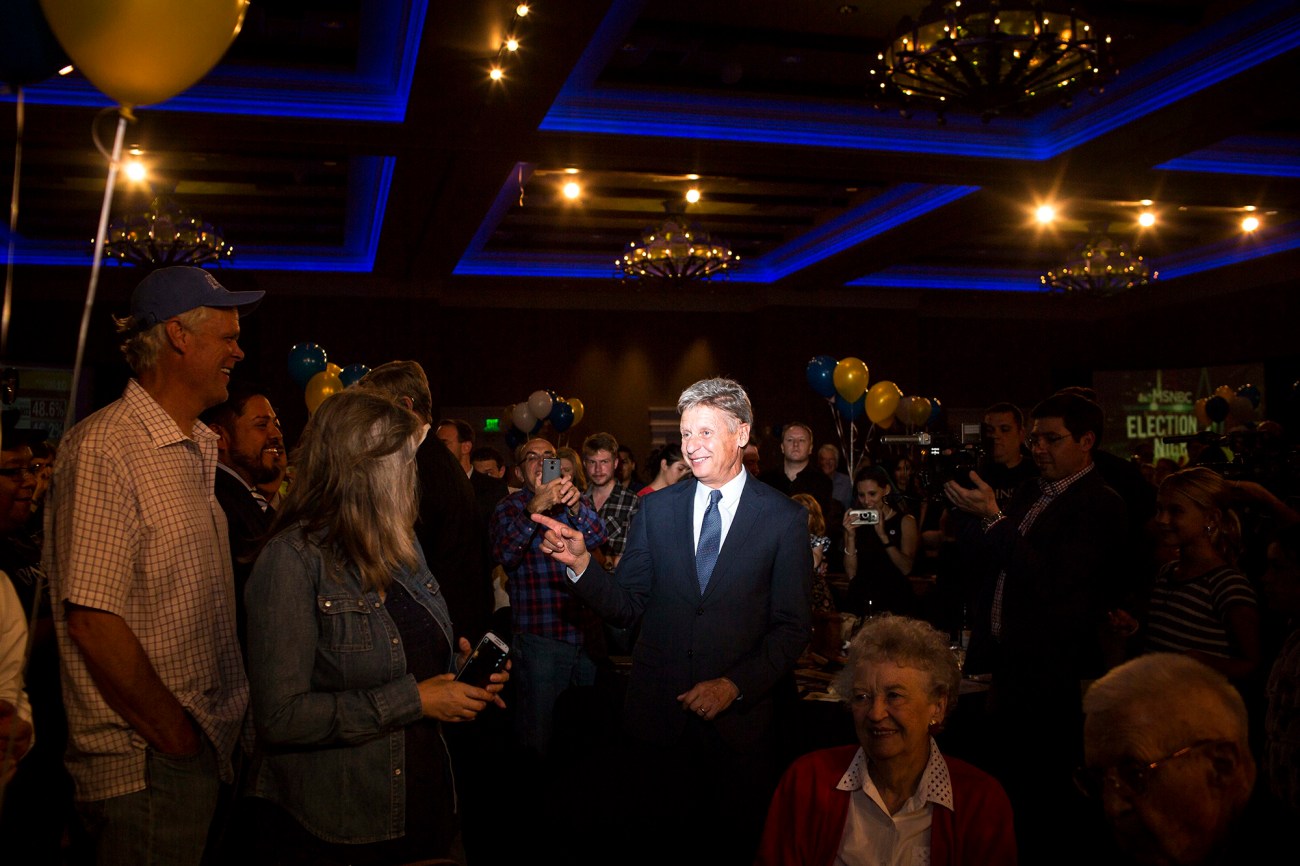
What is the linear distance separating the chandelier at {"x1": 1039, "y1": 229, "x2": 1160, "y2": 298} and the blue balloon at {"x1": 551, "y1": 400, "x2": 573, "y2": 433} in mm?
5293

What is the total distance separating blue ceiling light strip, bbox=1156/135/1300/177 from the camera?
7498mm

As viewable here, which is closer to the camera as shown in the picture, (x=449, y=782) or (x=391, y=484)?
(x=391, y=484)

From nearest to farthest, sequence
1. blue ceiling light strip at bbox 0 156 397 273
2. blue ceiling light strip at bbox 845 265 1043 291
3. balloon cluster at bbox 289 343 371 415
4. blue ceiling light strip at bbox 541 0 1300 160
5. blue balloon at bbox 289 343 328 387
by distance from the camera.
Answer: blue ceiling light strip at bbox 541 0 1300 160 < balloon cluster at bbox 289 343 371 415 < blue balloon at bbox 289 343 328 387 < blue ceiling light strip at bbox 0 156 397 273 < blue ceiling light strip at bbox 845 265 1043 291

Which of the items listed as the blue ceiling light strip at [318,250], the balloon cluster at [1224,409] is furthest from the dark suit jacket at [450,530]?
the balloon cluster at [1224,409]

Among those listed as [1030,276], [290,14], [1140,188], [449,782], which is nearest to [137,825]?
[449,782]

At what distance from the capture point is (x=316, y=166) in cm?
802

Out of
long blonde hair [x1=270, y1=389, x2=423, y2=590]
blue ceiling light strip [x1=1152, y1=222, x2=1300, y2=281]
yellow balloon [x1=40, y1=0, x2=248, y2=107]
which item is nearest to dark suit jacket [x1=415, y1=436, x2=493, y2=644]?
Result: long blonde hair [x1=270, y1=389, x2=423, y2=590]

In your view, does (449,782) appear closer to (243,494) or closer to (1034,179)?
(243,494)

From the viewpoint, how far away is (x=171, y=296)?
6.77 ft

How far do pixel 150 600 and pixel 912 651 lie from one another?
1575 millimetres

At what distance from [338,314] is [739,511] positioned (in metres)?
10.0

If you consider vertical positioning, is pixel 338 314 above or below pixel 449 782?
above

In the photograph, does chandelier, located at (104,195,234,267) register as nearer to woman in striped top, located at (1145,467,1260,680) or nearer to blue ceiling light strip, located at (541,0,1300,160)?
blue ceiling light strip, located at (541,0,1300,160)

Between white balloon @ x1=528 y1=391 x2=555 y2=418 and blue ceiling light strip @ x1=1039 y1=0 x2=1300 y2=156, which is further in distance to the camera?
white balloon @ x1=528 y1=391 x2=555 y2=418
